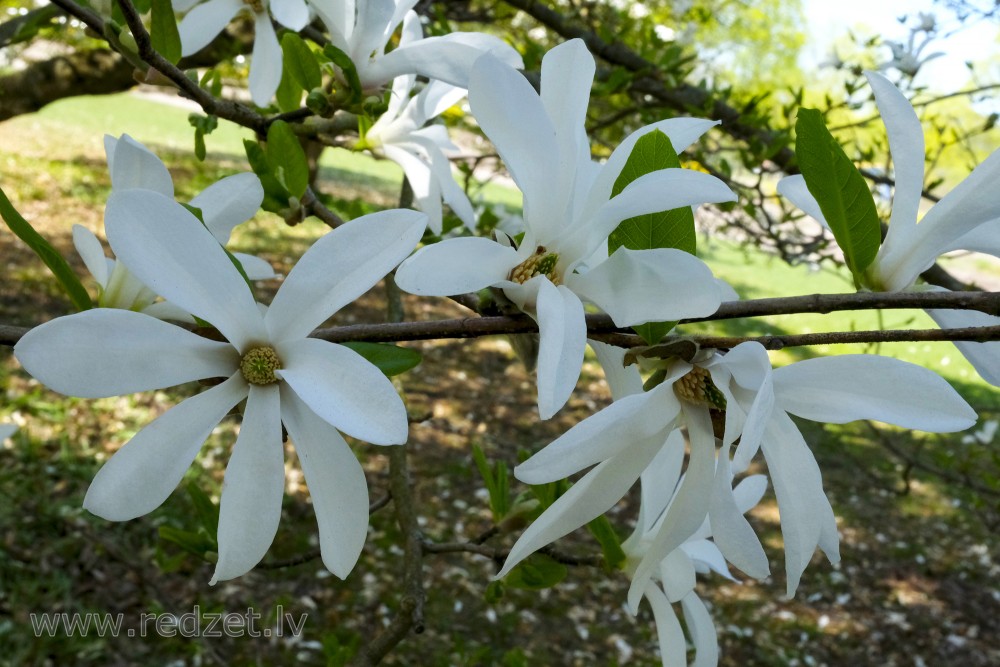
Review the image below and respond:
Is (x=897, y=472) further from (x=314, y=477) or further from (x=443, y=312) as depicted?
(x=314, y=477)

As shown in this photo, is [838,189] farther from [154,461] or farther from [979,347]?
[154,461]

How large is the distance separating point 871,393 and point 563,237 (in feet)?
0.63

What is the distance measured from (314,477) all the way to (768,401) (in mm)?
249

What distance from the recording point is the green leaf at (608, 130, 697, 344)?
0.45 meters

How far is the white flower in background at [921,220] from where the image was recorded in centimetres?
46

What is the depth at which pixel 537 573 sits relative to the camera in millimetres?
724

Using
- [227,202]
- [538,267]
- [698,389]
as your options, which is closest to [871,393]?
[698,389]

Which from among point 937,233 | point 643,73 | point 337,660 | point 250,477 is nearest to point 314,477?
point 250,477

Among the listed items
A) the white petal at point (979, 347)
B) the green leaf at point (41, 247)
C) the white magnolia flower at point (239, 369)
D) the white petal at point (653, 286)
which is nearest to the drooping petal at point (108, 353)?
the white magnolia flower at point (239, 369)

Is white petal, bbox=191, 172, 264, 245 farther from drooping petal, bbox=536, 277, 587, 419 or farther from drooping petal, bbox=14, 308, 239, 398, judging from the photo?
drooping petal, bbox=536, 277, 587, 419

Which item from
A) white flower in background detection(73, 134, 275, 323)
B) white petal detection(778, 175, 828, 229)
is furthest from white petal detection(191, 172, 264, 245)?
white petal detection(778, 175, 828, 229)

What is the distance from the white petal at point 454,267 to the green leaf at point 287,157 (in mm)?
311

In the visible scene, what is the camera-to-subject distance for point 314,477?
0.45m

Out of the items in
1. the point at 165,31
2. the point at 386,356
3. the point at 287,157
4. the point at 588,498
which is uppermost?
the point at 165,31
